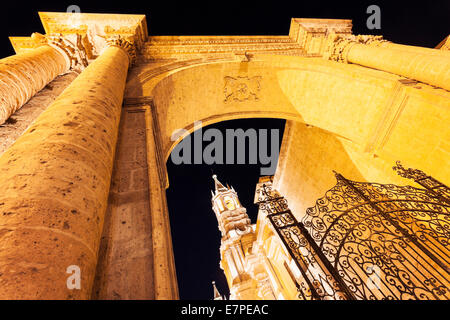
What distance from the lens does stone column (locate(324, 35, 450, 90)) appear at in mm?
4410

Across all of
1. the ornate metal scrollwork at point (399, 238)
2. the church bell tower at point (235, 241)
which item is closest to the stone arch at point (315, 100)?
the ornate metal scrollwork at point (399, 238)

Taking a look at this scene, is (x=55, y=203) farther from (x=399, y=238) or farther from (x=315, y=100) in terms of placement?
(x=315, y=100)

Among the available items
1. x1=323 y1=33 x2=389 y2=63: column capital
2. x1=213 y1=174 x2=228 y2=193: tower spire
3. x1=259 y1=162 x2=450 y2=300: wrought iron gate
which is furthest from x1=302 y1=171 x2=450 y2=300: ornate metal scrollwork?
x1=213 y1=174 x2=228 y2=193: tower spire

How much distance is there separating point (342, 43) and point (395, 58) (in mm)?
2010

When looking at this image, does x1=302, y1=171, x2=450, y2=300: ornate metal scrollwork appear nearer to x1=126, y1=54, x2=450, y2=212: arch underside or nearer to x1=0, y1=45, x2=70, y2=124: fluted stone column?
x1=126, y1=54, x2=450, y2=212: arch underside

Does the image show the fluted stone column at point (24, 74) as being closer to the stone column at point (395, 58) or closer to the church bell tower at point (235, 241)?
the stone column at point (395, 58)

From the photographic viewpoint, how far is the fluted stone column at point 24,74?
2725mm

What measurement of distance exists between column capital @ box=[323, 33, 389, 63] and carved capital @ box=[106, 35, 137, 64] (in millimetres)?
6894

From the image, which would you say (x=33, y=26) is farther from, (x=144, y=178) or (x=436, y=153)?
(x=436, y=153)

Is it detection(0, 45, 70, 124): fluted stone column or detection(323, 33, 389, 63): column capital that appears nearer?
detection(0, 45, 70, 124): fluted stone column

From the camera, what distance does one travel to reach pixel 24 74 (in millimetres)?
3176

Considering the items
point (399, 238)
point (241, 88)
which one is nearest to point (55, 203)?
point (399, 238)
